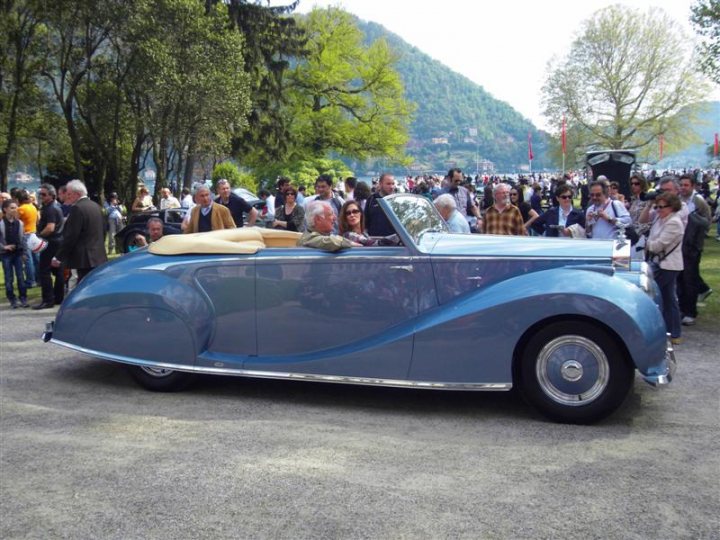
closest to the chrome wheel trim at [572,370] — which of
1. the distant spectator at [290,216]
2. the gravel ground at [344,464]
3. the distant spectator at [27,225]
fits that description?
the gravel ground at [344,464]

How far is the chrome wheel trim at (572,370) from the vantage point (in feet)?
15.8

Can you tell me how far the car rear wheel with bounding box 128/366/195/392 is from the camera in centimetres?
588

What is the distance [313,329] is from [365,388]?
0.90 meters

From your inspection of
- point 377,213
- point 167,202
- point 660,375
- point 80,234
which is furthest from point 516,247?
point 167,202

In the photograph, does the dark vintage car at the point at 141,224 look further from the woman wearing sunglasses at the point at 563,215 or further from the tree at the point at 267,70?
the tree at the point at 267,70

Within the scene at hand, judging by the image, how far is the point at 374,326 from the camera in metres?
5.30

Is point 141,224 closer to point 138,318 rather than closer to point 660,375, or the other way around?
point 138,318

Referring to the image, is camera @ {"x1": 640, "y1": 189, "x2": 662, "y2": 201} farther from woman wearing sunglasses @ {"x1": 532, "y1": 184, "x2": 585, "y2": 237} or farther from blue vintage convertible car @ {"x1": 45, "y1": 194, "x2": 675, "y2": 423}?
blue vintage convertible car @ {"x1": 45, "y1": 194, "x2": 675, "y2": 423}

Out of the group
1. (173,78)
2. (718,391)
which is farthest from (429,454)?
(173,78)

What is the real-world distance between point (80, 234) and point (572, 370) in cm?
637

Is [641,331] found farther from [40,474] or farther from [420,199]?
[40,474]

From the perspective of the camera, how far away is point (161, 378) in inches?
233

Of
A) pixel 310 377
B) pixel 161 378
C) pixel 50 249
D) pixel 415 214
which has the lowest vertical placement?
pixel 161 378

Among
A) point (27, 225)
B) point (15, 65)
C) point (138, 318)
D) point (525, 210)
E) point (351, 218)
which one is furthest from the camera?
point (15, 65)
